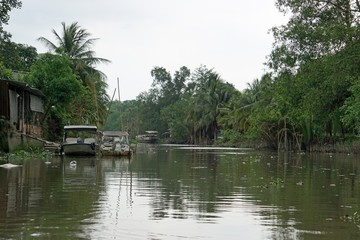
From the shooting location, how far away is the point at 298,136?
55.9m

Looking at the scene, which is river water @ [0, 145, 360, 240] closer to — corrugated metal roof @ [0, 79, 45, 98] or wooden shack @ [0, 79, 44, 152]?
wooden shack @ [0, 79, 44, 152]

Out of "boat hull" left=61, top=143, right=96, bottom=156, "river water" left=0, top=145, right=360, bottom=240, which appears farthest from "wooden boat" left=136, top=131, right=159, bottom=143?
"river water" left=0, top=145, right=360, bottom=240

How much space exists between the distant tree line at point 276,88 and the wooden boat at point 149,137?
16.2 m

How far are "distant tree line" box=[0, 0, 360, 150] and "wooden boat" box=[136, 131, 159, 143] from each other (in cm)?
1618

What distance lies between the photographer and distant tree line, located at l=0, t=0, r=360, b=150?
27.7 meters

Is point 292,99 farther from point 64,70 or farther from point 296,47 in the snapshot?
point 64,70

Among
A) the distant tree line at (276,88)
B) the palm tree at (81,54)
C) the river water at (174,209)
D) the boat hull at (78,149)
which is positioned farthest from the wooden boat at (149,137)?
the river water at (174,209)

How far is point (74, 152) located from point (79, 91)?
263 inches

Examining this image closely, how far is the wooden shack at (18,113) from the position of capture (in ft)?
94.2

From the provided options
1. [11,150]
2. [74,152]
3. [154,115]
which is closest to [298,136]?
[74,152]

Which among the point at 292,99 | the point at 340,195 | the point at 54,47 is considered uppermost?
the point at 54,47

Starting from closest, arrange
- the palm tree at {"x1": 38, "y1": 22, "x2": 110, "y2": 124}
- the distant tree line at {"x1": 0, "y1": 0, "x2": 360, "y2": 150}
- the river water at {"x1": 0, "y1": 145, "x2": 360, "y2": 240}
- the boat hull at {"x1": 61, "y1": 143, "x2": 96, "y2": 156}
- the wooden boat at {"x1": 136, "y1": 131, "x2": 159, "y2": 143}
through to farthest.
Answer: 1. the river water at {"x1": 0, "y1": 145, "x2": 360, "y2": 240}
2. the distant tree line at {"x1": 0, "y1": 0, "x2": 360, "y2": 150}
3. the boat hull at {"x1": 61, "y1": 143, "x2": 96, "y2": 156}
4. the palm tree at {"x1": 38, "y1": 22, "x2": 110, "y2": 124}
5. the wooden boat at {"x1": 136, "y1": 131, "x2": 159, "y2": 143}

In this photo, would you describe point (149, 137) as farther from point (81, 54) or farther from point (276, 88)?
point (276, 88)

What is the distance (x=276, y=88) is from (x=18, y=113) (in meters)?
15.2
